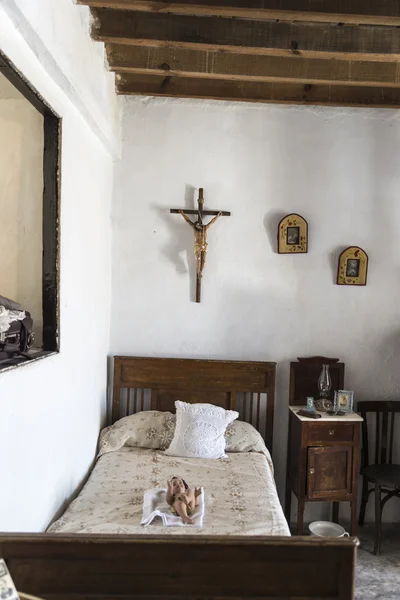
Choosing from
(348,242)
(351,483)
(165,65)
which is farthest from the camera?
(348,242)

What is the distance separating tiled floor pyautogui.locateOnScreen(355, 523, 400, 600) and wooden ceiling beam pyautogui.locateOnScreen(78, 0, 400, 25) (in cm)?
277

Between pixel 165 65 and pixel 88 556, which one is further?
pixel 165 65

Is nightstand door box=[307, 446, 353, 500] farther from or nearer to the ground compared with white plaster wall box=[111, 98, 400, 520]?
nearer to the ground

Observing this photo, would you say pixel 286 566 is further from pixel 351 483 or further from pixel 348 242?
pixel 348 242

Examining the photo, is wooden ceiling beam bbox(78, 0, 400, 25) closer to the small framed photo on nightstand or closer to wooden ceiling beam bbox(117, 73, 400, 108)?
wooden ceiling beam bbox(117, 73, 400, 108)

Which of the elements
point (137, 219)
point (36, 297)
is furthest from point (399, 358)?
point (36, 297)

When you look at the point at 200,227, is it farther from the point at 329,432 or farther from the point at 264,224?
the point at 329,432

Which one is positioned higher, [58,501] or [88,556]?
[88,556]

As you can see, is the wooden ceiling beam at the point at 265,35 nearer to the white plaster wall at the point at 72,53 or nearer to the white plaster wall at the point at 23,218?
the white plaster wall at the point at 72,53

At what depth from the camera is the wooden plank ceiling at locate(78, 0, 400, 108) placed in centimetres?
215

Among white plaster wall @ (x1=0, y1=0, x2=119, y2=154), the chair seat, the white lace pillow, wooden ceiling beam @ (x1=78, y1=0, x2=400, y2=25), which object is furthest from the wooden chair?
white plaster wall @ (x1=0, y1=0, x2=119, y2=154)

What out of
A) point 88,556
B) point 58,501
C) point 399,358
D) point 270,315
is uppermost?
point 270,315

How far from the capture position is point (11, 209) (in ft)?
7.01

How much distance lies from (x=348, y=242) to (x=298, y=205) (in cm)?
43
